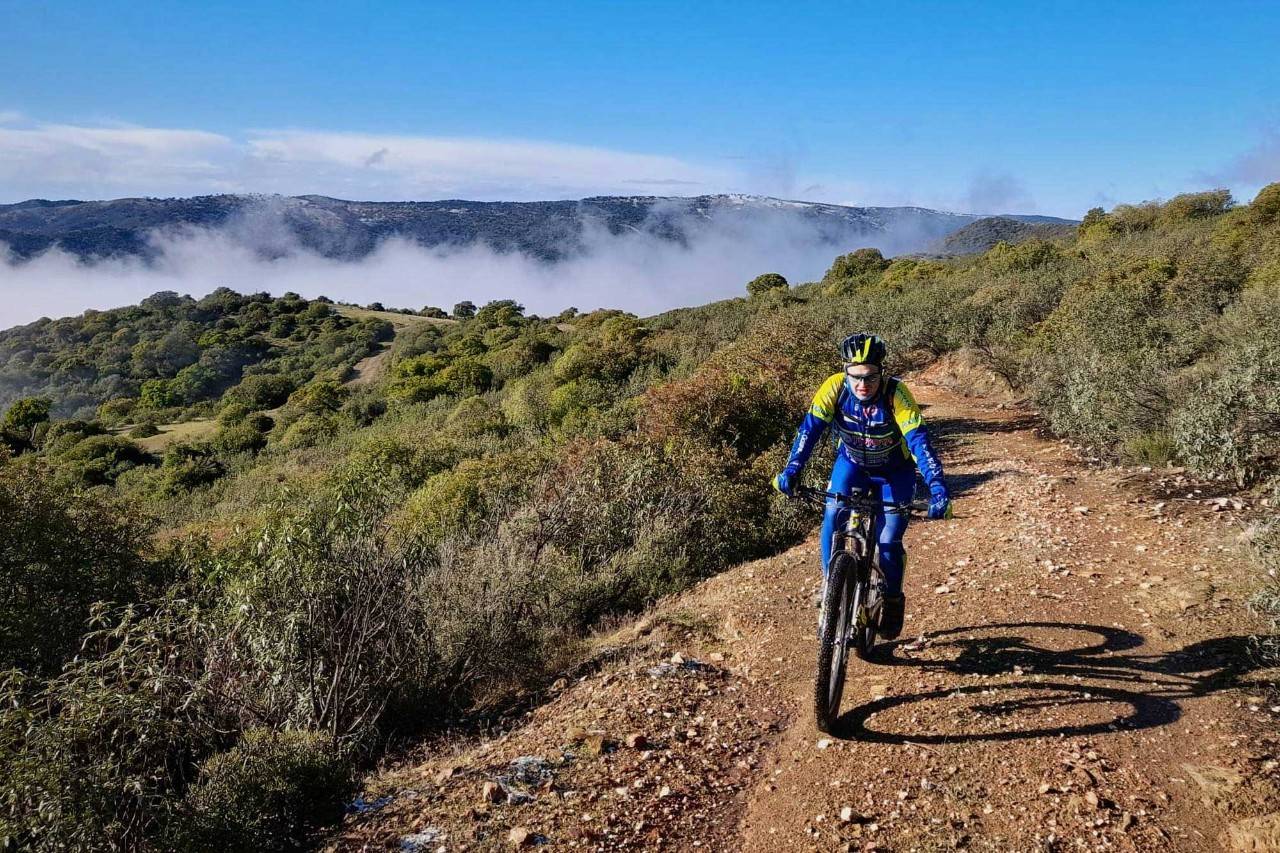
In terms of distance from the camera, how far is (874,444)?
4020mm

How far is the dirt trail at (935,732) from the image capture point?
3.12 metres

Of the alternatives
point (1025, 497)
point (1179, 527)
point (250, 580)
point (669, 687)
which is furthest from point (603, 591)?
point (1179, 527)

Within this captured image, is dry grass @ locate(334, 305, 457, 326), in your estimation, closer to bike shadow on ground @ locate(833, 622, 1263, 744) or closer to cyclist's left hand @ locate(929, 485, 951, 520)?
bike shadow on ground @ locate(833, 622, 1263, 744)

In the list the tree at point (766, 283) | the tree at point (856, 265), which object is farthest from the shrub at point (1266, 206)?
the tree at point (766, 283)

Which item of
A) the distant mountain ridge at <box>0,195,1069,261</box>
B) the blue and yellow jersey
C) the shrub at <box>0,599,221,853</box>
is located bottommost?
the shrub at <box>0,599,221,853</box>

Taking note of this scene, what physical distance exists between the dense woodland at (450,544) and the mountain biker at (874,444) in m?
2.27

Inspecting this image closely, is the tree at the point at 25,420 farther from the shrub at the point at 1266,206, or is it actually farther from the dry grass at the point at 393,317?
the shrub at the point at 1266,206

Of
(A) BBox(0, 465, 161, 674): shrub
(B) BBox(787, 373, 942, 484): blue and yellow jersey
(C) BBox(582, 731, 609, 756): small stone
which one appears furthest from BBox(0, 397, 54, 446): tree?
(B) BBox(787, 373, 942, 484): blue and yellow jersey

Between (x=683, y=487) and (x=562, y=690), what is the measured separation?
4.23 metres

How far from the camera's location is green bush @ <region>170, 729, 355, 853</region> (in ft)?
10.7

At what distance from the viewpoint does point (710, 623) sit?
557cm

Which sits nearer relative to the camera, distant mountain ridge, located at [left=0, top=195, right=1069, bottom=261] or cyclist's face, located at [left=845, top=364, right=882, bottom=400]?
cyclist's face, located at [left=845, top=364, right=882, bottom=400]

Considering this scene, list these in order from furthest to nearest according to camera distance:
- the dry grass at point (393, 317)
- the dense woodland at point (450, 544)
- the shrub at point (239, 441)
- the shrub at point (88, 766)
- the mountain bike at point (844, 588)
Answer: the dry grass at point (393, 317), the shrub at point (239, 441), the mountain bike at point (844, 588), the dense woodland at point (450, 544), the shrub at point (88, 766)

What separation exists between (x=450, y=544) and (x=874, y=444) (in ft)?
16.2
